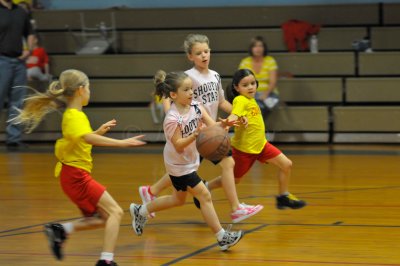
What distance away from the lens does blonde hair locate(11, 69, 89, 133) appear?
5.06 m

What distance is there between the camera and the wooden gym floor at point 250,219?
17.1 ft

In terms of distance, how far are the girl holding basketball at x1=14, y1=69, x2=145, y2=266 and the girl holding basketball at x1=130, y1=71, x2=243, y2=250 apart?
1.65 feet

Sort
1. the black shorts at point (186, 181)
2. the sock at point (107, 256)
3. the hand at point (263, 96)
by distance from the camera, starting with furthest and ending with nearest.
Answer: the hand at point (263, 96)
the black shorts at point (186, 181)
the sock at point (107, 256)

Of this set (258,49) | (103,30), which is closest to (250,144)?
(258,49)

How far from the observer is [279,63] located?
1158 centimetres

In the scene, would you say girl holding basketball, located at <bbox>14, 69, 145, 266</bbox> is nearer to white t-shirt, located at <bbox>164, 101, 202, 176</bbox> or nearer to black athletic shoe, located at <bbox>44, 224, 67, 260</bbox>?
black athletic shoe, located at <bbox>44, 224, 67, 260</bbox>

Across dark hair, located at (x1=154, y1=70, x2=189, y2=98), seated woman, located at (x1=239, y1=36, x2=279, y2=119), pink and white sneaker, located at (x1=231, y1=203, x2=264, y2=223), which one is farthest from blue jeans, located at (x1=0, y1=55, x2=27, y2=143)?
dark hair, located at (x1=154, y1=70, x2=189, y2=98)

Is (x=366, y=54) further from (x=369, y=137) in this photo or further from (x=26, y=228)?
(x=26, y=228)

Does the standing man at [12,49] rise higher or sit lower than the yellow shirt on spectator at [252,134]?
higher

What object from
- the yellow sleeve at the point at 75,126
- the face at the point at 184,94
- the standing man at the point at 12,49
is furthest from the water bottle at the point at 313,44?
the yellow sleeve at the point at 75,126

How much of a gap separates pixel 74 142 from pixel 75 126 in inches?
4.0

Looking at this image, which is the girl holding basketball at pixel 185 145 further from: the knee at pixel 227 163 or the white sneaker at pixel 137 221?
the knee at pixel 227 163

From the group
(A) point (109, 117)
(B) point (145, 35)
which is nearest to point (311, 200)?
(A) point (109, 117)

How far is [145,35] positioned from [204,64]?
6.30 m
